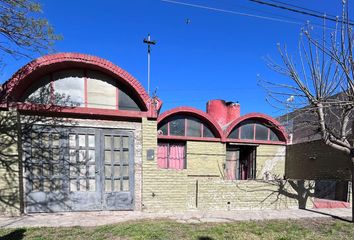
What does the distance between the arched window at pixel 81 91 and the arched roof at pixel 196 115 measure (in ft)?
11.1

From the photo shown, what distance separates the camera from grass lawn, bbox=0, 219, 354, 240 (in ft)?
18.5

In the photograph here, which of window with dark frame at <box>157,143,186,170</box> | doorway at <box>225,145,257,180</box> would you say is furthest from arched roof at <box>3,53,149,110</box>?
doorway at <box>225,145,257,180</box>

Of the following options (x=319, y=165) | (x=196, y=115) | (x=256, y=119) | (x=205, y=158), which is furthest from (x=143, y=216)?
(x=319, y=165)

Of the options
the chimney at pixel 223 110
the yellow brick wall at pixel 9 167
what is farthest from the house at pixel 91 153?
the chimney at pixel 223 110

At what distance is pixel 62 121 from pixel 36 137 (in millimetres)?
817

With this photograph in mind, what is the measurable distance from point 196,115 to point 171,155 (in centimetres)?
212

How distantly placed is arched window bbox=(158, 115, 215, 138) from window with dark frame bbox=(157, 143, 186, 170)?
60 cm

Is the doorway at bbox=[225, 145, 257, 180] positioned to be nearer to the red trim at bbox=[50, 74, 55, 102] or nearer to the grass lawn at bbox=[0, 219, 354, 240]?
the grass lawn at bbox=[0, 219, 354, 240]

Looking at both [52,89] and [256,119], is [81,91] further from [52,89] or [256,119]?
[256,119]

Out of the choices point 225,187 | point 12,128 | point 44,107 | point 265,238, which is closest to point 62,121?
point 44,107

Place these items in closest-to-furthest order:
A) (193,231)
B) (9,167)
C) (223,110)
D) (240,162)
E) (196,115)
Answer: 1. (193,231)
2. (9,167)
3. (196,115)
4. (240,162)
5. (223,110)

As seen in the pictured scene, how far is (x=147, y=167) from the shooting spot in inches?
311

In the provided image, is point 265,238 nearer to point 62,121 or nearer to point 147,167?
point 147,167

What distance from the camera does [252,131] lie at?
12.8m
